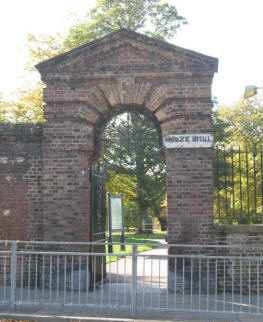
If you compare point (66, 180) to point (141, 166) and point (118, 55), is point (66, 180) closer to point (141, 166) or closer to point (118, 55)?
point (118, 55)

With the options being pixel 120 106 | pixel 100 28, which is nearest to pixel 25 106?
pixel 100 28

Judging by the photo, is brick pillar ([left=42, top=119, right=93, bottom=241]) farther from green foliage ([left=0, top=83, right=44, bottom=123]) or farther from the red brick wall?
green foliage ([left=0, top=83, right=44, bottom=123])

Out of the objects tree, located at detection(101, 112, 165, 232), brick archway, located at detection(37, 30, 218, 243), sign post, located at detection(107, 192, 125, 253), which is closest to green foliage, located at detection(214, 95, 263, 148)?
tree, located at detection(101, 112, 165, 232)

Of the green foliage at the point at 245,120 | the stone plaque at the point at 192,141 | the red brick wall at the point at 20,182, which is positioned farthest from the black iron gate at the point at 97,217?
the green foliage at the point at 245,120

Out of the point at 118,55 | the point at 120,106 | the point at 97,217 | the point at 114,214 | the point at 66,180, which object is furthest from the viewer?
the point at 114,214

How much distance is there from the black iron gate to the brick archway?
1.23 feet

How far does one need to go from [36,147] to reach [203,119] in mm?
3792

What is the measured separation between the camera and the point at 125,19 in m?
23.9

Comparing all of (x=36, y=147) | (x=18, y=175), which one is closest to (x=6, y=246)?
(x=18, y=175)

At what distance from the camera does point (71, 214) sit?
9156mm

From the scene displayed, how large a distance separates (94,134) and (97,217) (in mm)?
1948

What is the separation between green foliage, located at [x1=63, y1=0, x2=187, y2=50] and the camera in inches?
906

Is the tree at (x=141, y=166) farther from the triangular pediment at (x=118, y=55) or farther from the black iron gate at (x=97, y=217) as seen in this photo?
the triangular pediment at (x=118, y=55)

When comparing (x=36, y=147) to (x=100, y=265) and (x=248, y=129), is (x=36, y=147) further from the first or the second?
(x=248, y=129)
